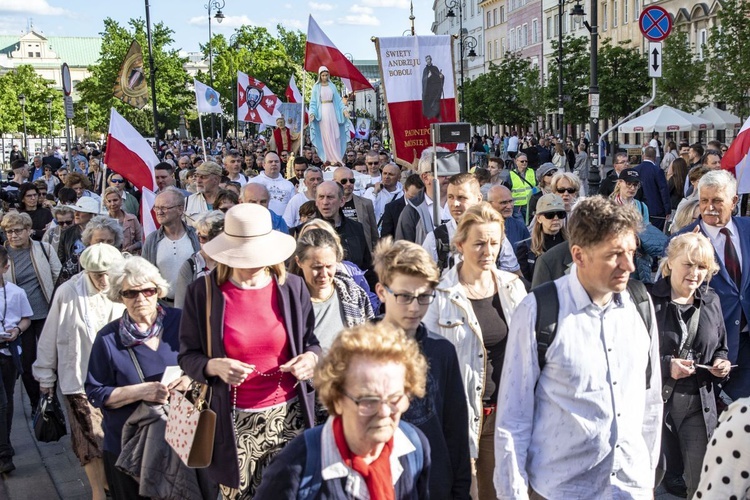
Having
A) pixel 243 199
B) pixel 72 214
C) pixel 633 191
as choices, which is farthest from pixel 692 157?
pixel 72 214

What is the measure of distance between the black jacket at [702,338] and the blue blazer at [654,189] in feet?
23.9

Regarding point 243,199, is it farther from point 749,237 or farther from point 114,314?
point 749,237

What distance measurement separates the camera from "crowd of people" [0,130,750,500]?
110 inches

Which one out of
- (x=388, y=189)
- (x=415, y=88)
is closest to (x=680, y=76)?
(x=388, y=189)

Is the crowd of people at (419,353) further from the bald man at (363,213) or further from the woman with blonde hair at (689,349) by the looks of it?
the bald man at (363,213)

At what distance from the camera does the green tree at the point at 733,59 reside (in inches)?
1100

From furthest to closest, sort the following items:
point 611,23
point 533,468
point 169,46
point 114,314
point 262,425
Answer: point 611,23
point 169,46
point 114,314
point 262,425
point 533,468

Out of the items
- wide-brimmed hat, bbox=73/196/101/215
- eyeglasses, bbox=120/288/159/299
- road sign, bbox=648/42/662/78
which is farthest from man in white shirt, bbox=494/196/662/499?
road sign, bbox=648/42/662/78

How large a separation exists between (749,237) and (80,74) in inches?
6654

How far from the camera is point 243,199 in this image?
8438mm

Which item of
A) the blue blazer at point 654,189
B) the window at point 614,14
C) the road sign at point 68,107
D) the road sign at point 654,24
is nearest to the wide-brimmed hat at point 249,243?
the blue blazer at point 654,189

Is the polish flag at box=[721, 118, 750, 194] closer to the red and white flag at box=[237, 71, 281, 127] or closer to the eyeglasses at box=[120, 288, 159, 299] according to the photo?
the eyeglasses at box=[120, 288, 159, 299]

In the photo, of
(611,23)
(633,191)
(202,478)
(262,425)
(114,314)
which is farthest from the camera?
(611,23)

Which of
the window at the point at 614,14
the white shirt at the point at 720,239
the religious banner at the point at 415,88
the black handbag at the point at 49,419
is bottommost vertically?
the black handbag at the point at 49,419
